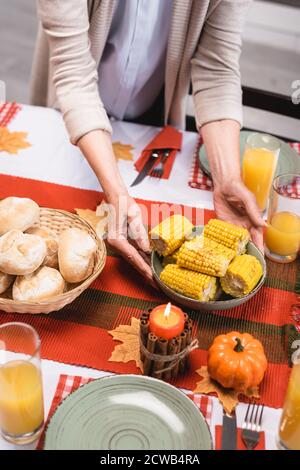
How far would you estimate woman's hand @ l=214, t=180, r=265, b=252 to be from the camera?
1490mm

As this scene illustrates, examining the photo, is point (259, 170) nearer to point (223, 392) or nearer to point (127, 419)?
point (223, 392)

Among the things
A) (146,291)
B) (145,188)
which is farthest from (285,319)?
(145,188)

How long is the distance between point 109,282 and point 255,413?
48 cm

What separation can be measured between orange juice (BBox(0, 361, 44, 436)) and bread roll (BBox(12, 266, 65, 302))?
0.81 ft

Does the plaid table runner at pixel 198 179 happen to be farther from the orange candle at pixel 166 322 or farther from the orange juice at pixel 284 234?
the orange candle at pixel 166 322

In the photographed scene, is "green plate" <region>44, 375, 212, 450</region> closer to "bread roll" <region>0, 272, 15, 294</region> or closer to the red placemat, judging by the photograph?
"bread roll" <region>0, 272, 15, 294</region>

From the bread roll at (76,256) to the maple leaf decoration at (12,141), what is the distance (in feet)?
2.08

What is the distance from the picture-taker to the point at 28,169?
1729mm

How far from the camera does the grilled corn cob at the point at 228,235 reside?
4.37 feet

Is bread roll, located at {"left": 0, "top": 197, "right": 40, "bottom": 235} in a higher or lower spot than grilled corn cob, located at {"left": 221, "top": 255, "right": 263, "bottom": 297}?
higher

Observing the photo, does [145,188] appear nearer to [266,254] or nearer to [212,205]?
[212,205]

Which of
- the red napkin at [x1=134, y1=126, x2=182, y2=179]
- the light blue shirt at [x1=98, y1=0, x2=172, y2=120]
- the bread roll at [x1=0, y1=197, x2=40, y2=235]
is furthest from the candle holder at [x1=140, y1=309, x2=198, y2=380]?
the light blue shirt at [x1=98, y1=0, x2=172, y2=120]

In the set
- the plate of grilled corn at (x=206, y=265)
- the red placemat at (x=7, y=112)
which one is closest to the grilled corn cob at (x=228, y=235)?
the plate of grilled corn at (x=206, y=265)

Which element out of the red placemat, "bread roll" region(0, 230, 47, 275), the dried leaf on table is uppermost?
"bread roll" region(0, 230, 47, 275)
